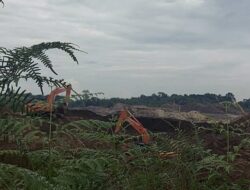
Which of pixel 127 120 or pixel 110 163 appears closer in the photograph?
pixel 110 163

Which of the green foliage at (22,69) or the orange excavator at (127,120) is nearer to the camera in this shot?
the green foliage at (22,69)

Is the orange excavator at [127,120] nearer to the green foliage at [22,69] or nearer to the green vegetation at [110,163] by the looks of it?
the green vegetation at [110,163]

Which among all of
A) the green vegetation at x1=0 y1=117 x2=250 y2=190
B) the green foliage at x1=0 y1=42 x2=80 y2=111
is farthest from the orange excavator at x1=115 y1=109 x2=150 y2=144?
the green foliage at x1=0 y1=42 x2=80 y2=111

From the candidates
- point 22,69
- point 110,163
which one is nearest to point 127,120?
point 110,163

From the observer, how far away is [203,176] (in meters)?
5.12

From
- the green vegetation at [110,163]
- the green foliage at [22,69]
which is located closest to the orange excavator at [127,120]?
the green vegetation at [110,163]

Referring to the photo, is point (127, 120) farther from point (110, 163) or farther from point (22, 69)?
point (22, 69)

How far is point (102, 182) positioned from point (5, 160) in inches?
42.8

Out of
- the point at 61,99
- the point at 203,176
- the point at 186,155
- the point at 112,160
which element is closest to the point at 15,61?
the point at 61,99

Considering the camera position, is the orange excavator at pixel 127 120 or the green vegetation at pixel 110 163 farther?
the orange excavator at pixel 127 120

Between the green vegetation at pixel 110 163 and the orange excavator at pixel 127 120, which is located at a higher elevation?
the orange excavator at pixel 127 120

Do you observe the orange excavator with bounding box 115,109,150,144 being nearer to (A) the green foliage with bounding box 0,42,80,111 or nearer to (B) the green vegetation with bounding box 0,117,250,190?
(B) the green vegetation with bounding box 0,117,250,190

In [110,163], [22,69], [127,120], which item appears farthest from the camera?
[127,120]

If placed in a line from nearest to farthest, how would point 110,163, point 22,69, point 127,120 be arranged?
point 22,69, point 110,163, point 127,120
